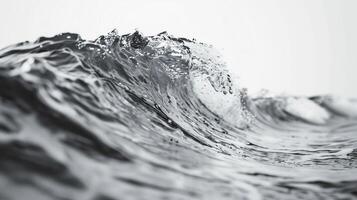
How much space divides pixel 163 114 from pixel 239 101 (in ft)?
18.7

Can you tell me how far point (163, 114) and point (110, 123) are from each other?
82.7 inches

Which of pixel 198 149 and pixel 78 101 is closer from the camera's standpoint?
pixel 78 101

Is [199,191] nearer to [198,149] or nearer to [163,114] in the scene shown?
[198,149]

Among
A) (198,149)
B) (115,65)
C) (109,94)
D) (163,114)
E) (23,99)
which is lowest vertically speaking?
(23,99)

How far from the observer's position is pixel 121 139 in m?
3.70

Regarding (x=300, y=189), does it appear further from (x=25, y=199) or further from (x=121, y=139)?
(x=25, y=199)

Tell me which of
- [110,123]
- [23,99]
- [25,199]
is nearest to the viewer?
[25,199]

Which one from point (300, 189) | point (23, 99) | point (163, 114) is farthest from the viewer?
point (163, 114)

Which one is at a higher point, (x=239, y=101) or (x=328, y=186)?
(x=239, y=101)

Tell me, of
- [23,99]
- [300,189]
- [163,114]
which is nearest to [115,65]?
[163,114]

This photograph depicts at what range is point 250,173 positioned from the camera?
4.28 meters

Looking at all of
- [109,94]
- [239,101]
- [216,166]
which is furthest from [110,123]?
[239,101]

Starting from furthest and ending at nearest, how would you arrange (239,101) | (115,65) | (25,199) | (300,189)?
(239,101) < (115,65) < (300,189) < (25,199)

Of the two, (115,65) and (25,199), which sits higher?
(115,65)
